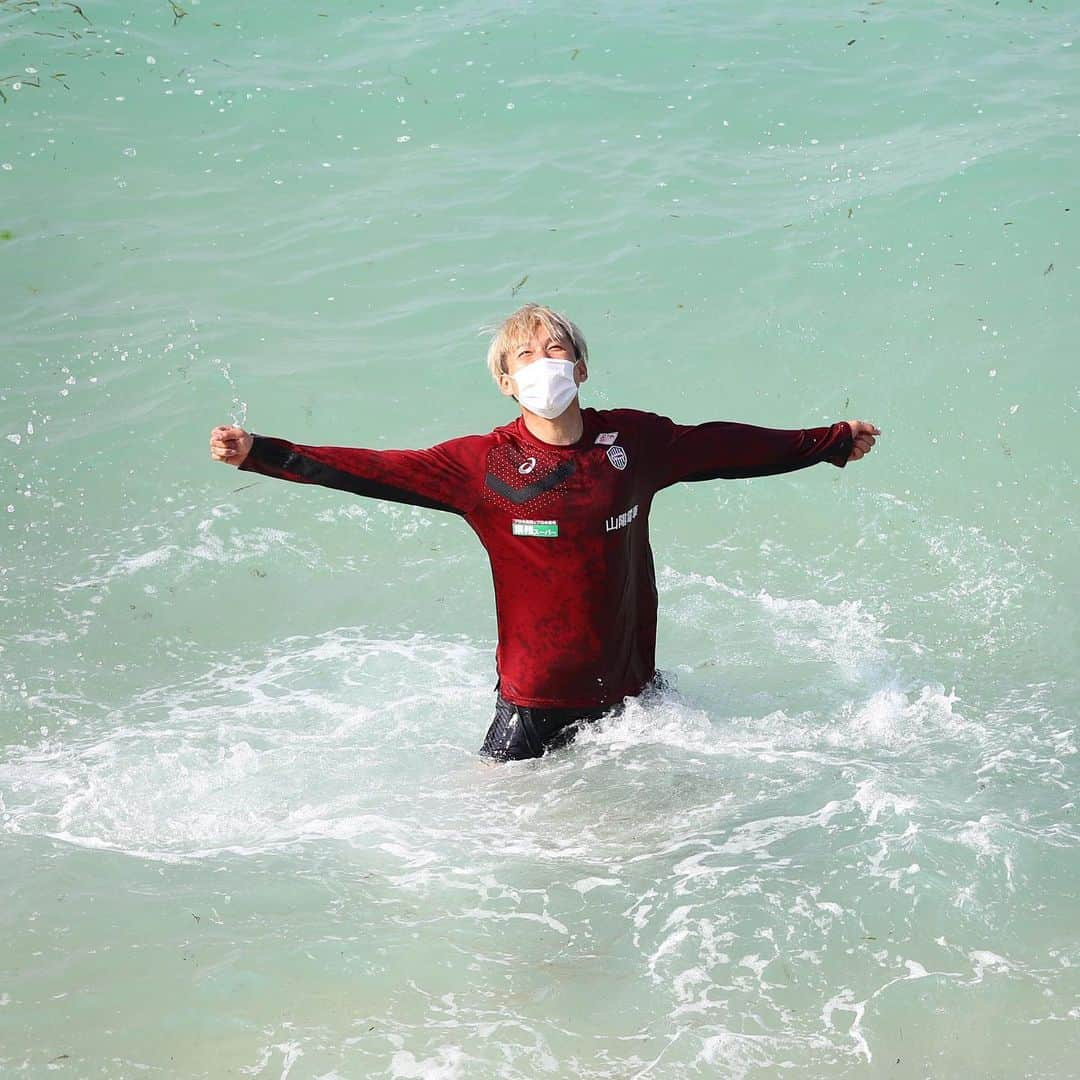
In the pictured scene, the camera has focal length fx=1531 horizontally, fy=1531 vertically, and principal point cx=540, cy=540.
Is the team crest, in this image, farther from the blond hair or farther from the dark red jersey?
the blond hair

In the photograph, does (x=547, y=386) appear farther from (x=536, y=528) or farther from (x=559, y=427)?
Result: (x=536, y=528)

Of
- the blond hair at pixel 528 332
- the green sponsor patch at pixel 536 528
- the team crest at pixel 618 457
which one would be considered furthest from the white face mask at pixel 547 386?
the green sponsor patch at pixel 536 528

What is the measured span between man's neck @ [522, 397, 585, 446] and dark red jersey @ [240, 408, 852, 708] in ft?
0.08

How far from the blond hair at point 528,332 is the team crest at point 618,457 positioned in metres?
0.33

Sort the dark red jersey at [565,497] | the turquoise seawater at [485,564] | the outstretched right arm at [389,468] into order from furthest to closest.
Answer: the dark red jersey at [565,497] → the outstretched right arm at [389,468] → the turquoise seawater at [485,564]

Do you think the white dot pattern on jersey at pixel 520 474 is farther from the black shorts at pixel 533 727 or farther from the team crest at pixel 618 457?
the black shorts at pixel 533 727

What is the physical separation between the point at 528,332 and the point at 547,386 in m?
0.25

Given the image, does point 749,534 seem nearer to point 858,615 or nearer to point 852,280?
point 858,615

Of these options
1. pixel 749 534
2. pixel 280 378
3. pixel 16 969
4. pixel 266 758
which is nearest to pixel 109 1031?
pixel 16 969

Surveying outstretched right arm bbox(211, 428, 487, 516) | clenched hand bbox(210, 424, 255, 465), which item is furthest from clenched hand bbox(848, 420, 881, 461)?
clenched hand bbox(210, 424, 255, 465)

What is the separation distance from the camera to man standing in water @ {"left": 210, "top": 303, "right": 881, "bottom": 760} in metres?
5.18

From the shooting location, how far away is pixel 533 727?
5699 millimetres

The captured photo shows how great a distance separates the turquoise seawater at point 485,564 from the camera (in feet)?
14.9

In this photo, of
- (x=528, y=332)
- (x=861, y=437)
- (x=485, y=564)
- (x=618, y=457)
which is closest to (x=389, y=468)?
(x=528, y=332)
